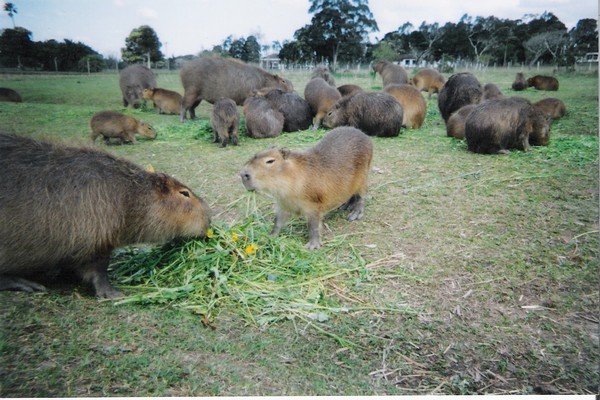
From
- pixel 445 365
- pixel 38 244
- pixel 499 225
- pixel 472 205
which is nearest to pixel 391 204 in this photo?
pixel 472 205

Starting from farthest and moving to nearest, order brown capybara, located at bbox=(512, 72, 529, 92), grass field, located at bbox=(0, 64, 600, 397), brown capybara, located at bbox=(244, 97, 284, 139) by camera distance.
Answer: brown capybara, located at bbox=(244, 97, 284, 139), brown capybara, located at bbox=(512, 72, 529, 92), grass field, located at bbox=(0, 64, 600, 397)

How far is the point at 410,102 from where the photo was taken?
7.38 m

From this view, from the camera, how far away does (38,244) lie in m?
2.20

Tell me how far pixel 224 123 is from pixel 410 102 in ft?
12.5

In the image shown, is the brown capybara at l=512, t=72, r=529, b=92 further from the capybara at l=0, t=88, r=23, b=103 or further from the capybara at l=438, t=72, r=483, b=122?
the capybara at l=0, t=88, r=23, b=103

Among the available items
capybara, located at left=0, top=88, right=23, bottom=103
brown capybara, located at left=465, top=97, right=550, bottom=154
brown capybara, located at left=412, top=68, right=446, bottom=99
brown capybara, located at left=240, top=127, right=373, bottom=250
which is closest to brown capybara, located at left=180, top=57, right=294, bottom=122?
brown capybara, located at left=465, top=97, right=550, bottom=154

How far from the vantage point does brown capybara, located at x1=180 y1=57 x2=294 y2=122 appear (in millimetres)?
7234

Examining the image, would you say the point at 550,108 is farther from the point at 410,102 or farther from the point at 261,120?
the point at 261,120

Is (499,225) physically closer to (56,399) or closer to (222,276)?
(222,276)

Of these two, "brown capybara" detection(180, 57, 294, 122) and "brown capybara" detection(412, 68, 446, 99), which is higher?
"brown capybara" detection(412, 68, 446, 99)

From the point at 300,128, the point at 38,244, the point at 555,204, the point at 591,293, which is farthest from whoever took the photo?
the point at 300,128

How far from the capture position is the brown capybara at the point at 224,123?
5469 millimetres

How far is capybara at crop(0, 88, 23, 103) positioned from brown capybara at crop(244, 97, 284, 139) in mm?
3653

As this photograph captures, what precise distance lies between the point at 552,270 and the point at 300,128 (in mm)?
4935
